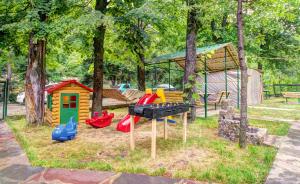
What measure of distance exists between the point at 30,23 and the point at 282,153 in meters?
7.76

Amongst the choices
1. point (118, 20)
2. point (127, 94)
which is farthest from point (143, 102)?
point (127, 94)

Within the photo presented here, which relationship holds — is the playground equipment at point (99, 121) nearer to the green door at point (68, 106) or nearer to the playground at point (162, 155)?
the playground at point (162, 155)

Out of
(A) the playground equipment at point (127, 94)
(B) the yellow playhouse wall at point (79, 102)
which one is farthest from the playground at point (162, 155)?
(A) the playground equipment at point (127, 94)

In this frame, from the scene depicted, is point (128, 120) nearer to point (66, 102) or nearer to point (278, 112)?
point (66, 102)

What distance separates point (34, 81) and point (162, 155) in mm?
5717

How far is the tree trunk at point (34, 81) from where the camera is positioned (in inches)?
328

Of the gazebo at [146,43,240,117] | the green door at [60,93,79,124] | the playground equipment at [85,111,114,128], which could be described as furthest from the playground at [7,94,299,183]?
the gazebo at [146,43,240,117]

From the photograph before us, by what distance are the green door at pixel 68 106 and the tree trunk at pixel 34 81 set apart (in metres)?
0.80

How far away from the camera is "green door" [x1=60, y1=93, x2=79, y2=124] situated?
895cm

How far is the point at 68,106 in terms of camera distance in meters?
9.16

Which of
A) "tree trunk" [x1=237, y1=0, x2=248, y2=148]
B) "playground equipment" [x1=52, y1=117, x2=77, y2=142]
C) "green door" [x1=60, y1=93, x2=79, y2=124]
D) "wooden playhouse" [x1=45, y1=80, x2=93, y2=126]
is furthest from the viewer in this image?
"green door" [x1=60, y1=93, x2=79, y2=124]

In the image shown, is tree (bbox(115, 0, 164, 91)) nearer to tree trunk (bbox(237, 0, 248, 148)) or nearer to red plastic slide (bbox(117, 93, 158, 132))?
red plastic slide (bbox(117, 93, 158, 132))

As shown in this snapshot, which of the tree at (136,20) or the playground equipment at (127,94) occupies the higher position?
the tree at (136,20)

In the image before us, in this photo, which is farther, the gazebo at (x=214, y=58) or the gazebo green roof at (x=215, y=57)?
the gazebo green roof at (x=215, y=57)
